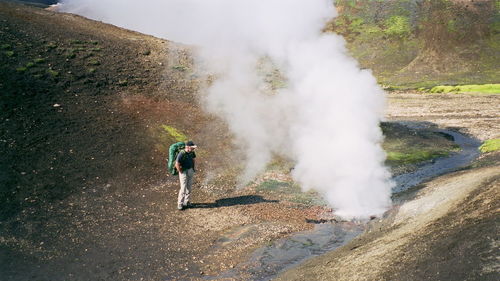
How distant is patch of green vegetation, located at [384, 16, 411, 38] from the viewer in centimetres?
8281

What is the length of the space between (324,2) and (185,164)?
1274cm

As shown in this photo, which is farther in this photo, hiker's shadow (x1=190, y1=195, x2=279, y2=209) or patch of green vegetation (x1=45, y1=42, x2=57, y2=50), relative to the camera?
patch of green vegetation (x1=45, y1=42, x2=57, y2=50)

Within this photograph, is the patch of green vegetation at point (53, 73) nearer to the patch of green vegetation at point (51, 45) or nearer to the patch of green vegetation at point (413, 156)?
the patch of green vegetation at point (51, 45)

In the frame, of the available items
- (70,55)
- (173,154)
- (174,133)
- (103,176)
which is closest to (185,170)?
(173,154)

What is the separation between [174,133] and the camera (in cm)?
2297

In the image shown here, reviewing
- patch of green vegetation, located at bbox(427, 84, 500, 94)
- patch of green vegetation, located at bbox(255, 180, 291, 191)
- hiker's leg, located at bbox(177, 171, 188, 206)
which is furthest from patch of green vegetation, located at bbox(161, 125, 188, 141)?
patch of green vegetation, located at bbox(427, 84, 500, 94)

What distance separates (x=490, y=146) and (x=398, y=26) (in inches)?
2563

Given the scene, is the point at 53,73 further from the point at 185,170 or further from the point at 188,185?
the point at 188,185

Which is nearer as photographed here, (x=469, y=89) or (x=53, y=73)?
(x=53, y=73)

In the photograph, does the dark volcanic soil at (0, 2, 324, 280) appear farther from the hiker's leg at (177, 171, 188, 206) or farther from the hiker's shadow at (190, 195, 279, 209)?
the hiker's leg at (177, 171, 188, 206)

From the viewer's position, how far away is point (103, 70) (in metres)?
27.7

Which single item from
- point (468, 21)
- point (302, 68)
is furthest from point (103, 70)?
point (468, 21)

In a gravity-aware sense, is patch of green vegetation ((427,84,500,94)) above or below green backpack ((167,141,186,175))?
above

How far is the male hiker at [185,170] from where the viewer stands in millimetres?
15836
